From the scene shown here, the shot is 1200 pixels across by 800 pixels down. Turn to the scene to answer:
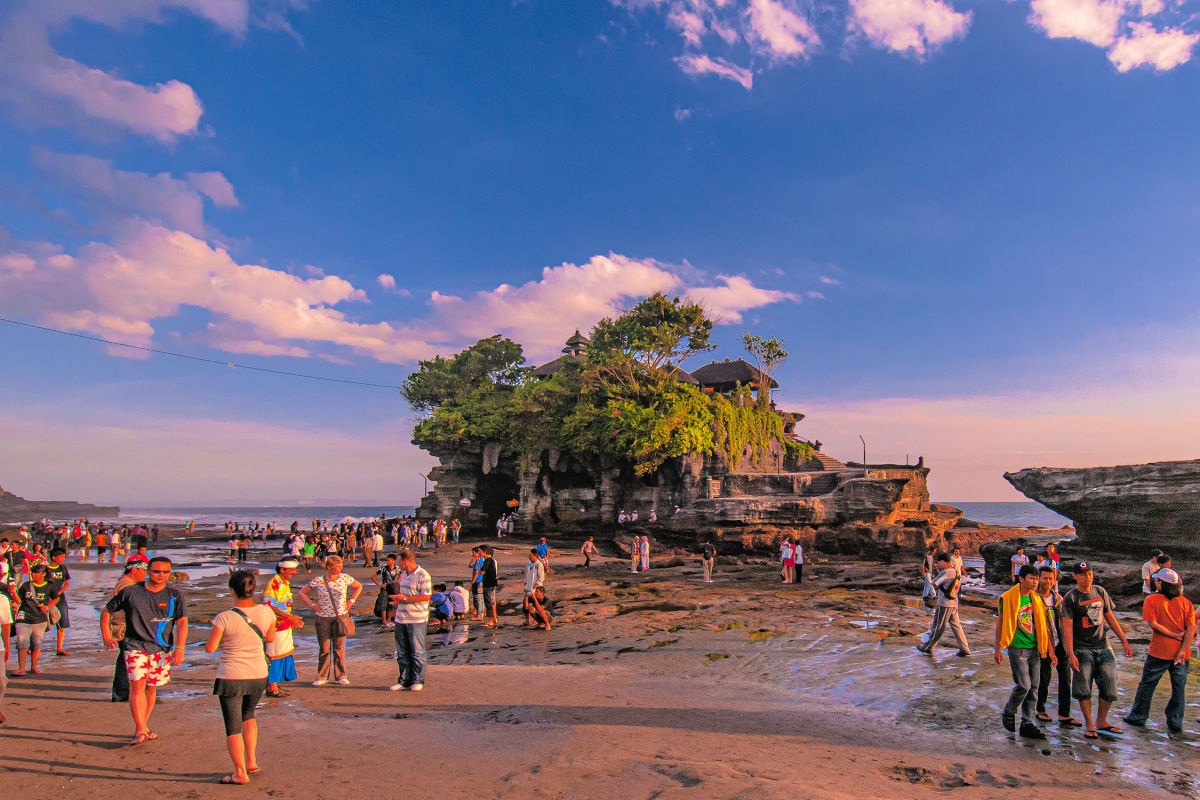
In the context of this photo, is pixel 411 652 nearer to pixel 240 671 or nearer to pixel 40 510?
pixel 240 671

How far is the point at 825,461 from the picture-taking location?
47.9 meters

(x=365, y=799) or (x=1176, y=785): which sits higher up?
(x=365, y=799)

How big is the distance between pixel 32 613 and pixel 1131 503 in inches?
1054

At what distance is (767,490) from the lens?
34.5 meters

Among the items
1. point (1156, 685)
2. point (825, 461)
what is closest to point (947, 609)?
point (1156, 685)

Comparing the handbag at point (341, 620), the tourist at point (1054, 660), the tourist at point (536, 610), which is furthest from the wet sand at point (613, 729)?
the tourist at point (536, 610)

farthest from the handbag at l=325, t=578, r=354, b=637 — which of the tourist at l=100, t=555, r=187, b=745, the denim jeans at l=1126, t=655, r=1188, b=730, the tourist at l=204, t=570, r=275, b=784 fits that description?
the denim jeans at l=1126, t=655, r=1188, b=730

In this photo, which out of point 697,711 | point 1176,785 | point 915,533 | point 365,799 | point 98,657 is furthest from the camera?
point 915,533

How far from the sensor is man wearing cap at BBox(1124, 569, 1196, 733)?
→ 19.7 feet

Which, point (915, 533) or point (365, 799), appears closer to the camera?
point (365, 799)

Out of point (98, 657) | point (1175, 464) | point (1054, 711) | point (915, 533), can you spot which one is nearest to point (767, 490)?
point (915, 533)

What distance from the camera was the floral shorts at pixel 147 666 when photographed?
213 inches

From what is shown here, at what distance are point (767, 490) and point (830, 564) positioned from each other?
29.3 feet

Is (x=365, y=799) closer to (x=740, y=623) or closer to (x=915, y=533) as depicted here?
(x=740, y=623)
